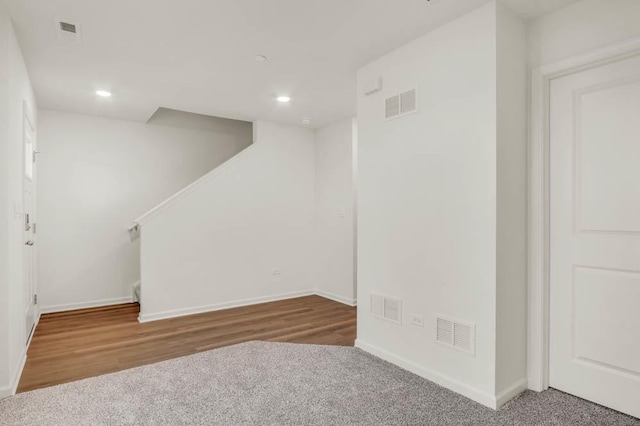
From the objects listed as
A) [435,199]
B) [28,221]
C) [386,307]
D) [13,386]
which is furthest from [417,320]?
[28,221]

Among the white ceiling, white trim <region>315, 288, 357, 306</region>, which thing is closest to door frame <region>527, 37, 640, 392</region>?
the white ceiling

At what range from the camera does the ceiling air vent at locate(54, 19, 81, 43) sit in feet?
8.45

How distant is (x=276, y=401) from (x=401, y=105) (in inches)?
92.6

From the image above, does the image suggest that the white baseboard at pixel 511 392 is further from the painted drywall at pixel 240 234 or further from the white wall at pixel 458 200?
the painted drywall at pixel 240 234

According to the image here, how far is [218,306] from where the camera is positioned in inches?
191

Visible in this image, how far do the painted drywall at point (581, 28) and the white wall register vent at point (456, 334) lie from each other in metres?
1.87

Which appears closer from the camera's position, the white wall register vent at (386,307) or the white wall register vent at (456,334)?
the white wall register vent at (456,334)

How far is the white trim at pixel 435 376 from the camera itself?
2.35 metres

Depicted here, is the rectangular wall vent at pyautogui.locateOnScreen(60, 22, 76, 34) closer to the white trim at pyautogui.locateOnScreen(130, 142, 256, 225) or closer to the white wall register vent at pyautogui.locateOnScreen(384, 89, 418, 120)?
the white trim at pyautogui.locateOnScreen(130, 142, 256, 225)

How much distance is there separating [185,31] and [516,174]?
255 centimetres

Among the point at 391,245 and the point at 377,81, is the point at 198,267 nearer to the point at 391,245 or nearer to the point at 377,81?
the point at 391,245

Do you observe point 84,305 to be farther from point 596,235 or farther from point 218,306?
point 596,235

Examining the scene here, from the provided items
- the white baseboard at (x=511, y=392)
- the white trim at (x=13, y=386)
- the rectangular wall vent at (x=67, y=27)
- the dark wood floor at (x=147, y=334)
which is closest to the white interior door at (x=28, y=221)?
the dark wood floor at (x=147, y=334)

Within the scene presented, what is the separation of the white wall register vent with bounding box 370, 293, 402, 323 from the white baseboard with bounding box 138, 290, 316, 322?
7.95ft
